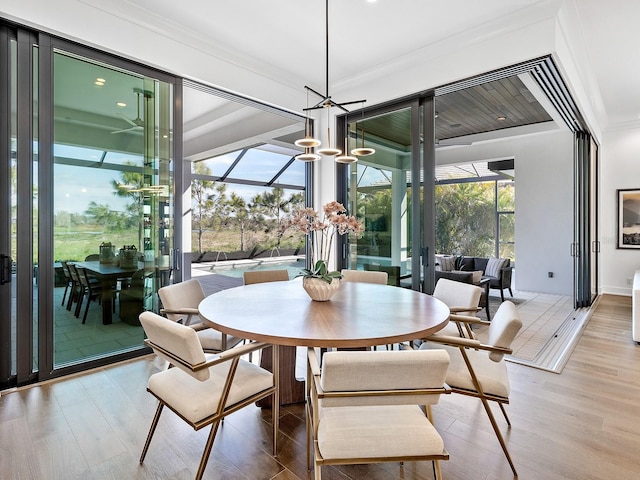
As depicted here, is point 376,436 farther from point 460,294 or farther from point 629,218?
point 629,218

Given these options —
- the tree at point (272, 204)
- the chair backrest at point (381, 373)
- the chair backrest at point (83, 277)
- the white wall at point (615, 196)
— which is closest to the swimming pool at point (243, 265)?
the tree at point (272, 204)

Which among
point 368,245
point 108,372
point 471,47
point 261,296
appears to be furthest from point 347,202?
point 108,372

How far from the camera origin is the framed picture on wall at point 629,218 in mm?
6301

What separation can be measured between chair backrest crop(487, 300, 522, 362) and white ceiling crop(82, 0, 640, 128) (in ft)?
8.27

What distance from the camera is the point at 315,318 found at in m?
1.92

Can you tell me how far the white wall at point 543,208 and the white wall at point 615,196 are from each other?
2.28ft

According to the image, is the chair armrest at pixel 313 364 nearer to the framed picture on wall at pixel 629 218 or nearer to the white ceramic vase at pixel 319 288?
the white ceramic vase at pixel 319 288

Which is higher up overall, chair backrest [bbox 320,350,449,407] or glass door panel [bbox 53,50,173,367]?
glass door panel [bbox 53,50,173,367]

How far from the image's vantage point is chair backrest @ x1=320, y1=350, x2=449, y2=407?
49.7 inches

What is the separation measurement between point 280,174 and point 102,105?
466cm

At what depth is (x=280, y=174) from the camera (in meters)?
7.61

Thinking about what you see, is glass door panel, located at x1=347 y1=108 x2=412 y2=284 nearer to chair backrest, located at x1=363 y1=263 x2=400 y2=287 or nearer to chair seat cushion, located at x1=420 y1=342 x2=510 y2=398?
chair backrest, located at x1=363 y1=263 x2=400 y2=287

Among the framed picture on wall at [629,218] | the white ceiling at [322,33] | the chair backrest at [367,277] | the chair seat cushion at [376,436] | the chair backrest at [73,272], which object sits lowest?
the chair seat cushion at [376,436]

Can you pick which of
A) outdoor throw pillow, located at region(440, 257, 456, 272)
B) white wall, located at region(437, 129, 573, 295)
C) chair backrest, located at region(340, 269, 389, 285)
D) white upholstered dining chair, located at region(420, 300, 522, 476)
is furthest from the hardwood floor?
white wall, located at region(437, 129, 573, 295)
